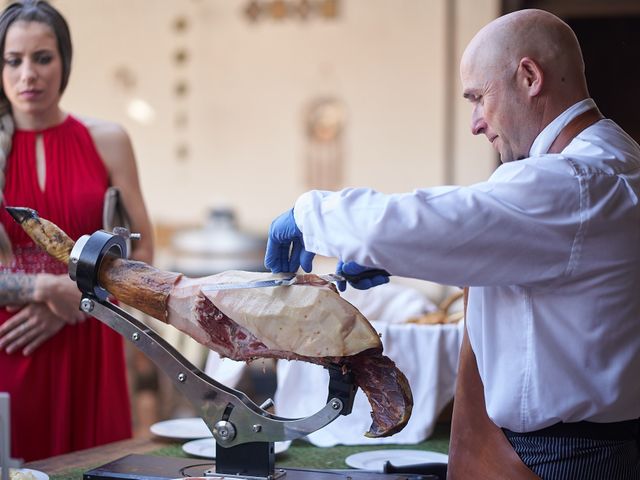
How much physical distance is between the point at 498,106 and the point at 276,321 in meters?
0.59

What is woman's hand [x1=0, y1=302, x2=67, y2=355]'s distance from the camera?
2.82m

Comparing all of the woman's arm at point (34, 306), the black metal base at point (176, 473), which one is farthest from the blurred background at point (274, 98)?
the black metal base at point (176, 473)

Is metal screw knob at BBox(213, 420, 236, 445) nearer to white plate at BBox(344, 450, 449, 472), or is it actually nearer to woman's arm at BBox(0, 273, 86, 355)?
white plate at BBox(344, 450, 449, 472)

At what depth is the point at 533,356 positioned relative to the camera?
1679 millimetres

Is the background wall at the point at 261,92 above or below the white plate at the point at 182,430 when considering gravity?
above

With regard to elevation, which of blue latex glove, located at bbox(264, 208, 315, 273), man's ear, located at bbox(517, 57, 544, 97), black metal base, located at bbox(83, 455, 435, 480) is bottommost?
black metal base, located at bbox(83, 455, 435, 480)

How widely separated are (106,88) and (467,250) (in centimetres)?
601

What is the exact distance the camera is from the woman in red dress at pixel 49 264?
9.24 ft

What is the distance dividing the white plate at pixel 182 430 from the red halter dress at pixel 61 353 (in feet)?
1.03

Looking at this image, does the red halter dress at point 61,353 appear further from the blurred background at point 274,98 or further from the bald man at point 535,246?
the blurred background at point 274,98

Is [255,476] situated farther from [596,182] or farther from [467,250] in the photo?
[596,182]

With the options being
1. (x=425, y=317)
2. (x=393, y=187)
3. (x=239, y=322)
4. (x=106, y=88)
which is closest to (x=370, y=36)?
(x=393, y=187)

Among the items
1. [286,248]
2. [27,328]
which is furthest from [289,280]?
[27,328]

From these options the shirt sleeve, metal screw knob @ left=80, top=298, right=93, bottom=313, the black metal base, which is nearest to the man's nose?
the shirt sleeve
